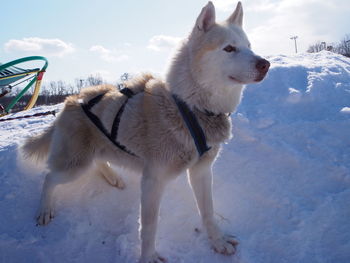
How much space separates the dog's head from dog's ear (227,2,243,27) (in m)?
0.25

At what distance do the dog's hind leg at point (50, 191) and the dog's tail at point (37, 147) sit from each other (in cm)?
53

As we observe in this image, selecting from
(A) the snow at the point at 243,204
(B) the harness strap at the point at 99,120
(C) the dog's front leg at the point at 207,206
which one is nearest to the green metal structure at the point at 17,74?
(A) the snow at the point at 243,204

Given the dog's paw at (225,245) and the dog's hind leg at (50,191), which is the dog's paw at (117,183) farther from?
the dog's paw at (225,245)

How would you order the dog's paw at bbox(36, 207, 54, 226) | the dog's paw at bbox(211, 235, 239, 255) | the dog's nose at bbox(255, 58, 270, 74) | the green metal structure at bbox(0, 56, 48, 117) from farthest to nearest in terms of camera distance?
the green metal structure at bbox(0, 56, 48, 117) → the dog's paw at bbox(36, 207, 54, 226) → the dog's paw at bbox(211, 235, 239, 255) → the dog's nose at bbox(255, 58, 270, 74)

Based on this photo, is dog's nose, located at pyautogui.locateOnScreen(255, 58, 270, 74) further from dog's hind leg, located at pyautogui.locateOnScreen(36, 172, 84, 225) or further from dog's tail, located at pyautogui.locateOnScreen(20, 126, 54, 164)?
dog's tail, located at pyautogui.locateOnScreen(20, 126, 54, 164)

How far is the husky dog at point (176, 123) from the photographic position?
Answer: 2328 mm

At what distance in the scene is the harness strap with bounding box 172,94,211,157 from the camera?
232cm

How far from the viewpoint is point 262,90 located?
4.68m

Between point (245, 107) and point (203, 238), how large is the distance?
94.8 inches

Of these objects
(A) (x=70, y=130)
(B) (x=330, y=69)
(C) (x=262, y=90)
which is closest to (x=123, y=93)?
(A) (x=70, y=130)

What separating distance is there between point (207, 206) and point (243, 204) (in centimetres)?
46

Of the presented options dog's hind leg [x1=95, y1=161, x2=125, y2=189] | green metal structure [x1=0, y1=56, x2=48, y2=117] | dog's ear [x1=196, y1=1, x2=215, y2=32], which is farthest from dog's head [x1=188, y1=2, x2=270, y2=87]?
green metal structure [x1=0, y1=56, x2=48, y2=117]

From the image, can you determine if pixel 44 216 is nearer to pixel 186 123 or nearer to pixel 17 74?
pixel 186 123

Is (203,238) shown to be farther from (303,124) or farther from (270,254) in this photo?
(303,124)
